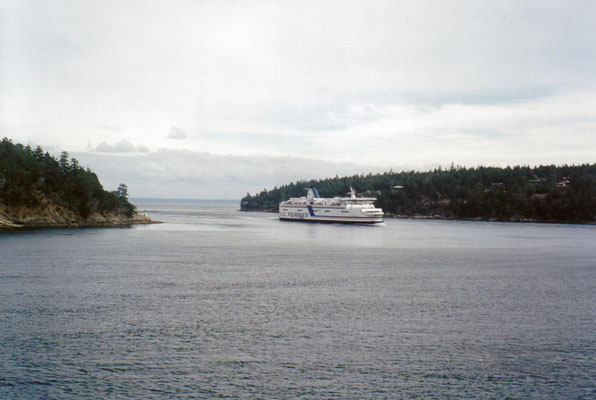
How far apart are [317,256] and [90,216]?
247 ft

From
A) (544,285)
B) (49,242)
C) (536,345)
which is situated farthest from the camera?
(49,242)

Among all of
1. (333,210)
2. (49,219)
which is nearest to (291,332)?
(49,219)

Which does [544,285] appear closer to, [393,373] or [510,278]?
[510,278]

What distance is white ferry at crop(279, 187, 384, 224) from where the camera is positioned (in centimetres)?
13850

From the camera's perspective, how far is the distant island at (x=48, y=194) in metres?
98.2

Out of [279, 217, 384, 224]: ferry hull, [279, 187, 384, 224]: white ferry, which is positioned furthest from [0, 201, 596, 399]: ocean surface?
[279, 187, 384, 224]: white ferry

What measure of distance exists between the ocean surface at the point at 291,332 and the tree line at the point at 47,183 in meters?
58.3

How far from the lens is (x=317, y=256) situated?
2372 inches

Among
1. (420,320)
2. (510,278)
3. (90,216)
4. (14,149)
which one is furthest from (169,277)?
(14,149)

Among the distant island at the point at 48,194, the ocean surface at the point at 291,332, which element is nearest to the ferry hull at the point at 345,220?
the distant island at the point at 48,194

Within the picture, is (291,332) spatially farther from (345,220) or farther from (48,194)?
(345,220)

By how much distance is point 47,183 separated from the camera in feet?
357

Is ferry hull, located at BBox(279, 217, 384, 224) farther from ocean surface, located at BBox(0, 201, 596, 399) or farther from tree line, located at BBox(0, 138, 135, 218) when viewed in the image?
ocean surface, located at BBox(0, 201, 596, 399)

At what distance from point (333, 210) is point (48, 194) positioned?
73227 millimetres
